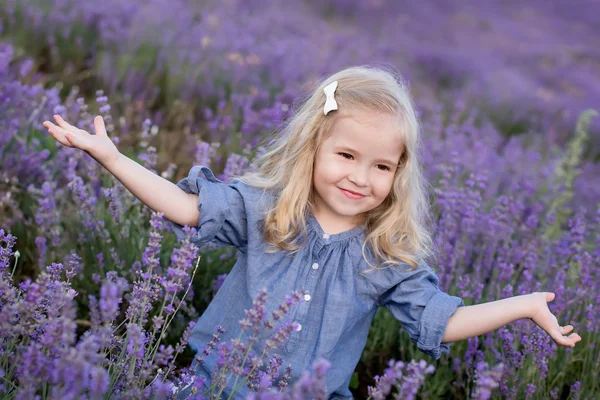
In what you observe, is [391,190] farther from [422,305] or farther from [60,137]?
[60,137]

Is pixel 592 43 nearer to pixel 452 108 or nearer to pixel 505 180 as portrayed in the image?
pixel 452 108

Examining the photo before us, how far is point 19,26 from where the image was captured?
487 centimetres

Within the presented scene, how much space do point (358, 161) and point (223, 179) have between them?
3.91 feet

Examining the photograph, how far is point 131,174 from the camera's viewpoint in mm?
1886

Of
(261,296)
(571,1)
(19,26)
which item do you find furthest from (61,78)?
(571,1)

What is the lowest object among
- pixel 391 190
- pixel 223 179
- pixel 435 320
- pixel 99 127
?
pixel 435 320

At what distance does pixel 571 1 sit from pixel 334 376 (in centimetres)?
1481

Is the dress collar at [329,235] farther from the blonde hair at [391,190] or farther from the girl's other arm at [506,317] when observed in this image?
the girl's other arm at [506,317]

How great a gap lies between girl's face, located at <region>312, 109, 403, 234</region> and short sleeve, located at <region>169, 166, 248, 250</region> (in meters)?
0.24

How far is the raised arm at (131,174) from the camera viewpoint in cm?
180

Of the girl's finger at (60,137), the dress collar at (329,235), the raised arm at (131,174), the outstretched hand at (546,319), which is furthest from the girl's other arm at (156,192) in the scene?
the outstretched hand at (546,319)

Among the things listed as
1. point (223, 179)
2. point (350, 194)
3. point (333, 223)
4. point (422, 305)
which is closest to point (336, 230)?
point (333, 223)

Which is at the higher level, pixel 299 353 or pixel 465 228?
pixel 465 228

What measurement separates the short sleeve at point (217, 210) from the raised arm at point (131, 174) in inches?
1.4
